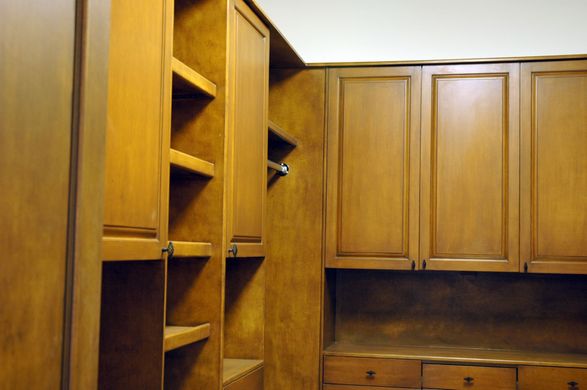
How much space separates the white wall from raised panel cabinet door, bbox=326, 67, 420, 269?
0.34m

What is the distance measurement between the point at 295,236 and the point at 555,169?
1.27m

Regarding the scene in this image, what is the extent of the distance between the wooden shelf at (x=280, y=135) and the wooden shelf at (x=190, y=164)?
82cm

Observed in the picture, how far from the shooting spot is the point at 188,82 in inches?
96.1

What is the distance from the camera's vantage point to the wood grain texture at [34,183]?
1.01 m

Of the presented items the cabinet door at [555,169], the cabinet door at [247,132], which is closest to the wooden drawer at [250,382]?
the cabinet door at [247,132]

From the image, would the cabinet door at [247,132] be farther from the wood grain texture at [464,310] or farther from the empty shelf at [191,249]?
the wood grain texture at [464,310]

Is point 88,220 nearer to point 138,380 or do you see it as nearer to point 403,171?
point 138,380

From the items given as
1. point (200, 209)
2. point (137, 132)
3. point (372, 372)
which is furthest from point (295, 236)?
point (137, 132)

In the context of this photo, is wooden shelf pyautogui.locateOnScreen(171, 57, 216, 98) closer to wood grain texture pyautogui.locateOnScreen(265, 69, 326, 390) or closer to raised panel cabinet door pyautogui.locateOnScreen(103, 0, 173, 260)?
raised panel cabinet door pyautogui.locateOnScreen(103, 0, 173, 260)

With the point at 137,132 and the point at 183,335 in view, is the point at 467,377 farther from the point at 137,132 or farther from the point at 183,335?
the point at 137,132

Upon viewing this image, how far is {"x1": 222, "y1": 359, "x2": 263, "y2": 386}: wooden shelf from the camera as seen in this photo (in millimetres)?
2803

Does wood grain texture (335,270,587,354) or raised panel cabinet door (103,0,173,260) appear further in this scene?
wood grain texture (335,270,587,354)

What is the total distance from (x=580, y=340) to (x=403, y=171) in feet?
4.11

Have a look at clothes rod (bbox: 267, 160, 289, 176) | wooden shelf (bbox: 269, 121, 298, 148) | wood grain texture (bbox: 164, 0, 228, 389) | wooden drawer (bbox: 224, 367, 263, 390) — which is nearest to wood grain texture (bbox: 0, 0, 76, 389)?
wood grain texture (bbox: 164, 0, 228, 389)
